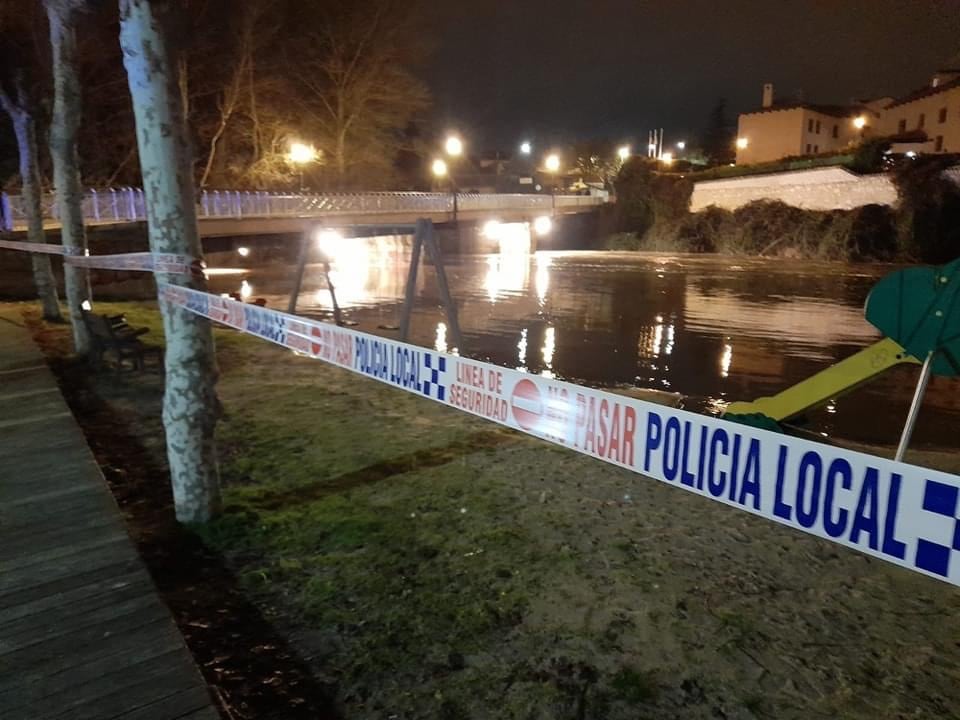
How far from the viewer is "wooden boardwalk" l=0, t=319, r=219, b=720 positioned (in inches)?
113

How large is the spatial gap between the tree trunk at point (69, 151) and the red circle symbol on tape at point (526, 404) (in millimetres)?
8504

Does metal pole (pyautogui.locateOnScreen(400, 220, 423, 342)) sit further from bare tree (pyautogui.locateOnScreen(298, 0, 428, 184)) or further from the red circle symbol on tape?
bare tree (pyautogui.locateOnScreen(298, 0, 428, 184))

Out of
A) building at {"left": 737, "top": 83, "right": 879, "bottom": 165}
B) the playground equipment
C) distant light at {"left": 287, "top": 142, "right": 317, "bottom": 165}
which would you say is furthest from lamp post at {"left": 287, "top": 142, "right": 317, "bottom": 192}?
building at {"left": 737, "top": 83, "right": 879, "bottom": 165}

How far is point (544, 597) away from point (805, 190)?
4671 cm

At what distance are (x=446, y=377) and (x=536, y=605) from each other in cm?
142

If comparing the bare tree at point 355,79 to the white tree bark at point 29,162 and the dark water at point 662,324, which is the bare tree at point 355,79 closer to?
the dark water at point 662,324

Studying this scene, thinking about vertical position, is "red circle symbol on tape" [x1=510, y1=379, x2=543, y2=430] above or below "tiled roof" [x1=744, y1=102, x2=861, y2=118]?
below

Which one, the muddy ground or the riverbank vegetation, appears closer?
the muddy ground

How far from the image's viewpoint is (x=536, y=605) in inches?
154

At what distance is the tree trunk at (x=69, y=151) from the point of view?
9031 millimetres

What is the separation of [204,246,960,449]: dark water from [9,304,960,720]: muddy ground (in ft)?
16.7

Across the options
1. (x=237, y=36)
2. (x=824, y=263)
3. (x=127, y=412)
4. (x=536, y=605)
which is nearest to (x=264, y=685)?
(x=536, y=605)

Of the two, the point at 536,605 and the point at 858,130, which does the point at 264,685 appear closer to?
the point at 536,605

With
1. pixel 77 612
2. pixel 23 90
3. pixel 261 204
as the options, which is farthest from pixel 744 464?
pixel 261 204
